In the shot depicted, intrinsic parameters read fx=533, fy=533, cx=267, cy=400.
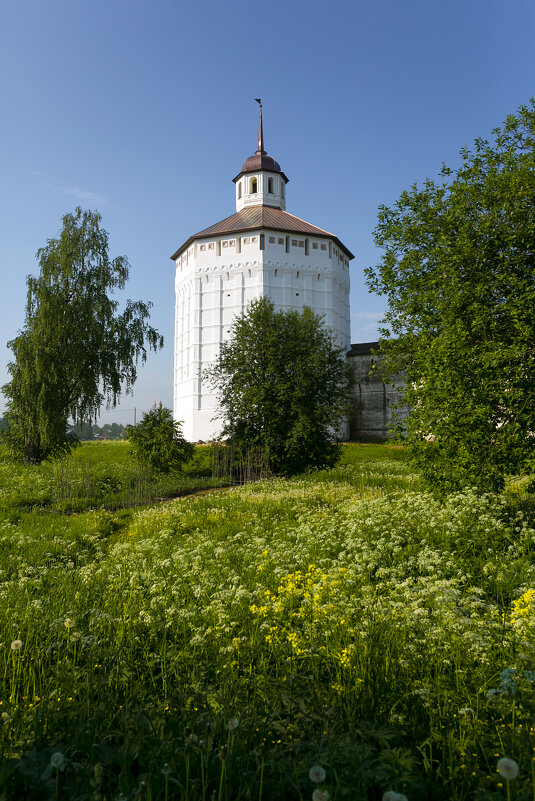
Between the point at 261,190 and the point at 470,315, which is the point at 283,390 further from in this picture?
the point at 261,190

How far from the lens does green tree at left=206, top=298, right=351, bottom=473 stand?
23.3m

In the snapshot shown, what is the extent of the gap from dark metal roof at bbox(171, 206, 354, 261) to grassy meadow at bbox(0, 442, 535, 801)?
145 ft

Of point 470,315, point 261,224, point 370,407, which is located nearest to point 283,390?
point 470,315

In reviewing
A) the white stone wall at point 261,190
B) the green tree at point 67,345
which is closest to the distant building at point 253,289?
the white stone wall at point 261,190

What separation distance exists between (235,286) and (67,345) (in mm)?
24245

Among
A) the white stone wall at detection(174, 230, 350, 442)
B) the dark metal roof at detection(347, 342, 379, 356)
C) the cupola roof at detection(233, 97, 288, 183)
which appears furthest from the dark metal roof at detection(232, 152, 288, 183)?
the dark metal roof at detection(347, 342, 379, 356)

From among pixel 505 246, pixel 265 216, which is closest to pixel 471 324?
pixel 505 246

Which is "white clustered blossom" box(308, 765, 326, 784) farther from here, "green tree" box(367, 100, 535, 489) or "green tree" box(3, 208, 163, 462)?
"green tree" box(3, 208, 163, 462)

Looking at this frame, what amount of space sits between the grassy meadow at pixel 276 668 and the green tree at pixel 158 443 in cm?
1405

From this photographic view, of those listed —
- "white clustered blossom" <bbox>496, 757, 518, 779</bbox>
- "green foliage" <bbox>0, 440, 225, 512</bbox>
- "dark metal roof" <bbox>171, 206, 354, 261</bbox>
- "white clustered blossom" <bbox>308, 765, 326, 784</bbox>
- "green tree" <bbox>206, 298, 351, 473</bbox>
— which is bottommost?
"green foliage" <bbox>0, 440, 225, 512</bbox>

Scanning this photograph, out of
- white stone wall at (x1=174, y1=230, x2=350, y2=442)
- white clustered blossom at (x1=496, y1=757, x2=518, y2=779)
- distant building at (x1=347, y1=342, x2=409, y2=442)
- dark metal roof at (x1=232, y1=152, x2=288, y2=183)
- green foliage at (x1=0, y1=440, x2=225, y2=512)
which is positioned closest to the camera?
white clustered blossom at (x1=496, y1=757, x2=518, y2=779)

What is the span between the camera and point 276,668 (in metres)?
4.11

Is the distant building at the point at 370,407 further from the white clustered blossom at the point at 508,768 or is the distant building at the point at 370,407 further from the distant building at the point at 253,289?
the white clustered blossom at the point at 508,768

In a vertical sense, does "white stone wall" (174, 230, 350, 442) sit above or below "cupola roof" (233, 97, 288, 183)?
below
